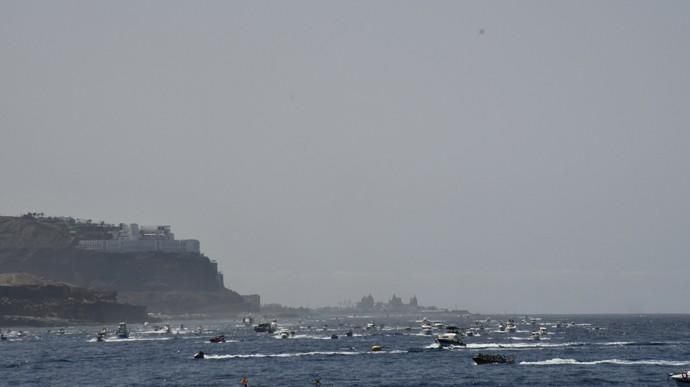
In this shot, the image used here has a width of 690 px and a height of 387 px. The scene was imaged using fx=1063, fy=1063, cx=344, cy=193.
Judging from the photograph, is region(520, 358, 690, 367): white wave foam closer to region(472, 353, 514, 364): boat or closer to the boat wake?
region(472, 353, 514, 364): boat

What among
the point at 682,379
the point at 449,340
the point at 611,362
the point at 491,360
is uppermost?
the point at 449,340

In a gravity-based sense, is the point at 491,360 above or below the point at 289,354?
below

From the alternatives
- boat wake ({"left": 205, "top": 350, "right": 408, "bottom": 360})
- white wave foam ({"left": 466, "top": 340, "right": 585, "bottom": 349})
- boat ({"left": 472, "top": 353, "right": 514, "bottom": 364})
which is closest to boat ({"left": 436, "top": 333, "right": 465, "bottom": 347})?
white wave foam ({"left": 466, "top": 340, "right": 585, "bottom": 349})

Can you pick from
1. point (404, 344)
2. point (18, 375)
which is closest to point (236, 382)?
point (18, 375)

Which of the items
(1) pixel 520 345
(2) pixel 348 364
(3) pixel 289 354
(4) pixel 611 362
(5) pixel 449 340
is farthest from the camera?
(1) pixel 520 345

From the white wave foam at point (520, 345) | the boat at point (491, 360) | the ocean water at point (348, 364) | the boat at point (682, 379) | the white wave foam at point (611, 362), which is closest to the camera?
the boat at point (682, 379)

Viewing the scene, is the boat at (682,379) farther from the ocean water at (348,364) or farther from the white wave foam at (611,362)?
the white wave foam at (611,362)

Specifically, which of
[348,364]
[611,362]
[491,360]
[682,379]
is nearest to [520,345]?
[611,362]

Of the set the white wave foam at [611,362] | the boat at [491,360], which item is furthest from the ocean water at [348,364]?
the boat at [491,360]

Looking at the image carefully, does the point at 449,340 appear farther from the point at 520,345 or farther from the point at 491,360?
the point at 491,360

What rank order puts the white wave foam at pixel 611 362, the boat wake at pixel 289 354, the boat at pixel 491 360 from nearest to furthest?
the white wave foam at pixel 611 362 → the boat at pixel 491 360 → the boat wake at pixel 289 354

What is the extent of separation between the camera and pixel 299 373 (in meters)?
125

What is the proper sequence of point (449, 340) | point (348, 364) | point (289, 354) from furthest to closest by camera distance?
point (449, 340), point (289, 354), point (348, 364)

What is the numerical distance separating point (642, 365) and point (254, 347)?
2851 inches
